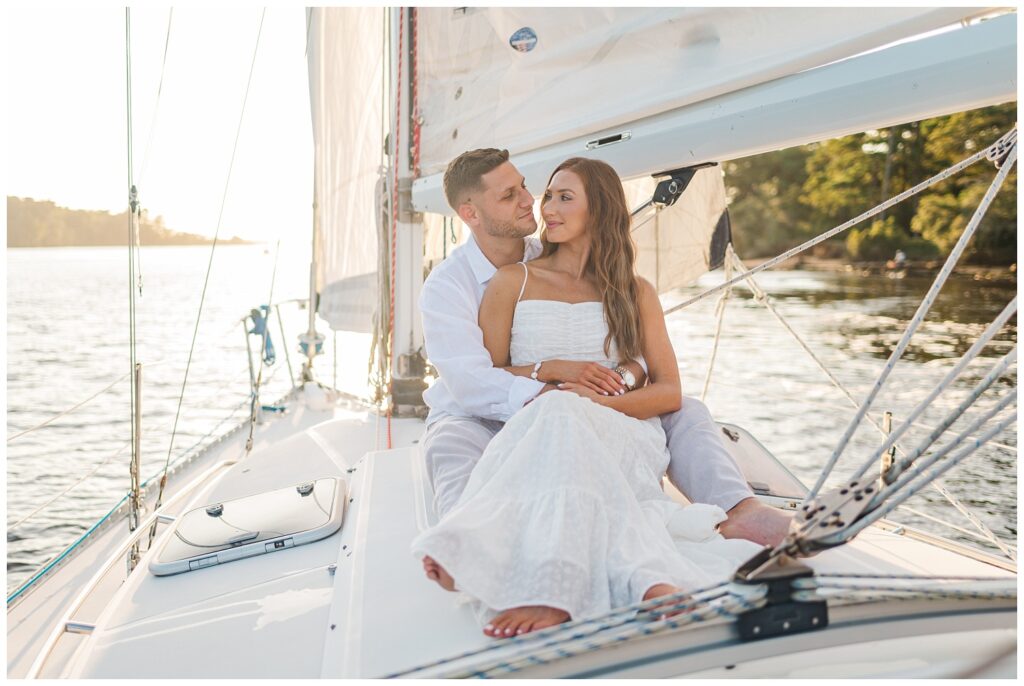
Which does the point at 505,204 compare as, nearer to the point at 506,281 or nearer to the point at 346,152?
the point at 506,281

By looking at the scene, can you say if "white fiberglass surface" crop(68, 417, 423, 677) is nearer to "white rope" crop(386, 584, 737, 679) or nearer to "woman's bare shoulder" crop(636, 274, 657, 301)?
"white rope" crop(386, 584, 737, 679)

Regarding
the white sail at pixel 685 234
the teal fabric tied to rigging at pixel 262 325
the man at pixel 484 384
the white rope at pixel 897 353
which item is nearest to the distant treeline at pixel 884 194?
the white sail at pixel 685 234

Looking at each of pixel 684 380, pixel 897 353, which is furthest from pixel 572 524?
pixel 684 380

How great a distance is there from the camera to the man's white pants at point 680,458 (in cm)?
168

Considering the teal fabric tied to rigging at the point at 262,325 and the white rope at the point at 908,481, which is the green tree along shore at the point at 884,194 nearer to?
the teal fabric tied to rigging at the point at 262,325

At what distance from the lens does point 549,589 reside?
1.17m

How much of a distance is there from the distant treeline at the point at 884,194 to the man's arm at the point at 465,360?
1917 centimetres

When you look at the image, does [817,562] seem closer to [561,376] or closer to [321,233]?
[561,376]

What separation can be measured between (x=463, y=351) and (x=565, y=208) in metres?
0.44

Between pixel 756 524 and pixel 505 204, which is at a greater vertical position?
pixel 505 204

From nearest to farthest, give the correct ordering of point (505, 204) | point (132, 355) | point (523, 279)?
1. point (523, 279)
2. point (505, 204)
3. point (132, 355)

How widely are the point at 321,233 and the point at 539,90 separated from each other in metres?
2.43

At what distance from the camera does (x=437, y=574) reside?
49.8 inches

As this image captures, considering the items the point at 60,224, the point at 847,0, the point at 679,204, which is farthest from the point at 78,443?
the point at 847,0
